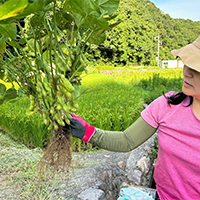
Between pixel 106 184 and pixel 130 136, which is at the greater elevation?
pixel 130 136

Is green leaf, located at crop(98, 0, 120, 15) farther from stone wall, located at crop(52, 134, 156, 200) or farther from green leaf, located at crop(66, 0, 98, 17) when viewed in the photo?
stone wall, located at crop(52, 134, 156, 200)

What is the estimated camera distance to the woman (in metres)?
1.08

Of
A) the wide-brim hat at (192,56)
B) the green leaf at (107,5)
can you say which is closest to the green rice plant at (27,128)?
the wide-brim hat at (192,56)

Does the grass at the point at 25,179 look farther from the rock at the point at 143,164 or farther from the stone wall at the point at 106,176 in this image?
the rock at the point at 143,164

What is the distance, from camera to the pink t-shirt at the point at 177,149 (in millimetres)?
1127

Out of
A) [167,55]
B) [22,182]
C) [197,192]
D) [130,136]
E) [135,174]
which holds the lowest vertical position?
[167,55]

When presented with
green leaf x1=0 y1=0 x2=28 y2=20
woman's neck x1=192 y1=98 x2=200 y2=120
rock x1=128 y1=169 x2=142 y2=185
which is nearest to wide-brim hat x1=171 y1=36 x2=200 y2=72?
woman's neck x1=192 y1=98 x2=200 y2=120

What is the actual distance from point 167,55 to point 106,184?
35.7 metres

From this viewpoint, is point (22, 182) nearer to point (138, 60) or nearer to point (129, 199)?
point (129, 199)

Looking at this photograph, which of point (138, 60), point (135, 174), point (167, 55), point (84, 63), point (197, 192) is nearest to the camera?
point (84, 63)

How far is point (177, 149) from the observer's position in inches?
45.8

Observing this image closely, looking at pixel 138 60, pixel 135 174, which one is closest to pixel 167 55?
pixel 138 60

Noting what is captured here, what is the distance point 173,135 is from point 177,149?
78 mm

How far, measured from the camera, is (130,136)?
1.28 meters
